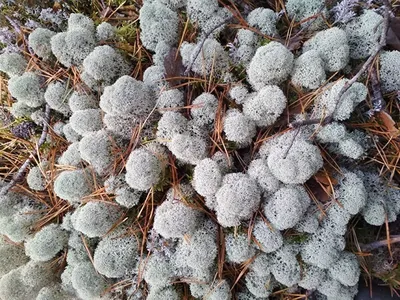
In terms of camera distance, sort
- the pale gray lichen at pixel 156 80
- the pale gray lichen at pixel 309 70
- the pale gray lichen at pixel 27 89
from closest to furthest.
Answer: the pale gray lichen at pixel 309 70
the pale gray lichen at pixel 156 80
the pale gray lichen at pixel 27 89

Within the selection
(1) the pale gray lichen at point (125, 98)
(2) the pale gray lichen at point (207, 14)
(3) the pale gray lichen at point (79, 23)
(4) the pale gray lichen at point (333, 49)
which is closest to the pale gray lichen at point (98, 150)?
(1) the pale gray lichen at point (125, 98)

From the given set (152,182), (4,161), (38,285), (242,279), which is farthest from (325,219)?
(4,161)

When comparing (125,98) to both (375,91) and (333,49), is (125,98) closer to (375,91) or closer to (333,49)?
(333,49)

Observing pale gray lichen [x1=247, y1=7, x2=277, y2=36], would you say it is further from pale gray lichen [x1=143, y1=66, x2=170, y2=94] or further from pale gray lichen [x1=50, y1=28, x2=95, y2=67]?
pale gray lichen [x1=50, y1=28, x2=95, y2=67]

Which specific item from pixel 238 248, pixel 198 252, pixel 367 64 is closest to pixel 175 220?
pixel 198 252

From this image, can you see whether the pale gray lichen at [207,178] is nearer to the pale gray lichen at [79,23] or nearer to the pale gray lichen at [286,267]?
the pale gray lichen at [286,267]
